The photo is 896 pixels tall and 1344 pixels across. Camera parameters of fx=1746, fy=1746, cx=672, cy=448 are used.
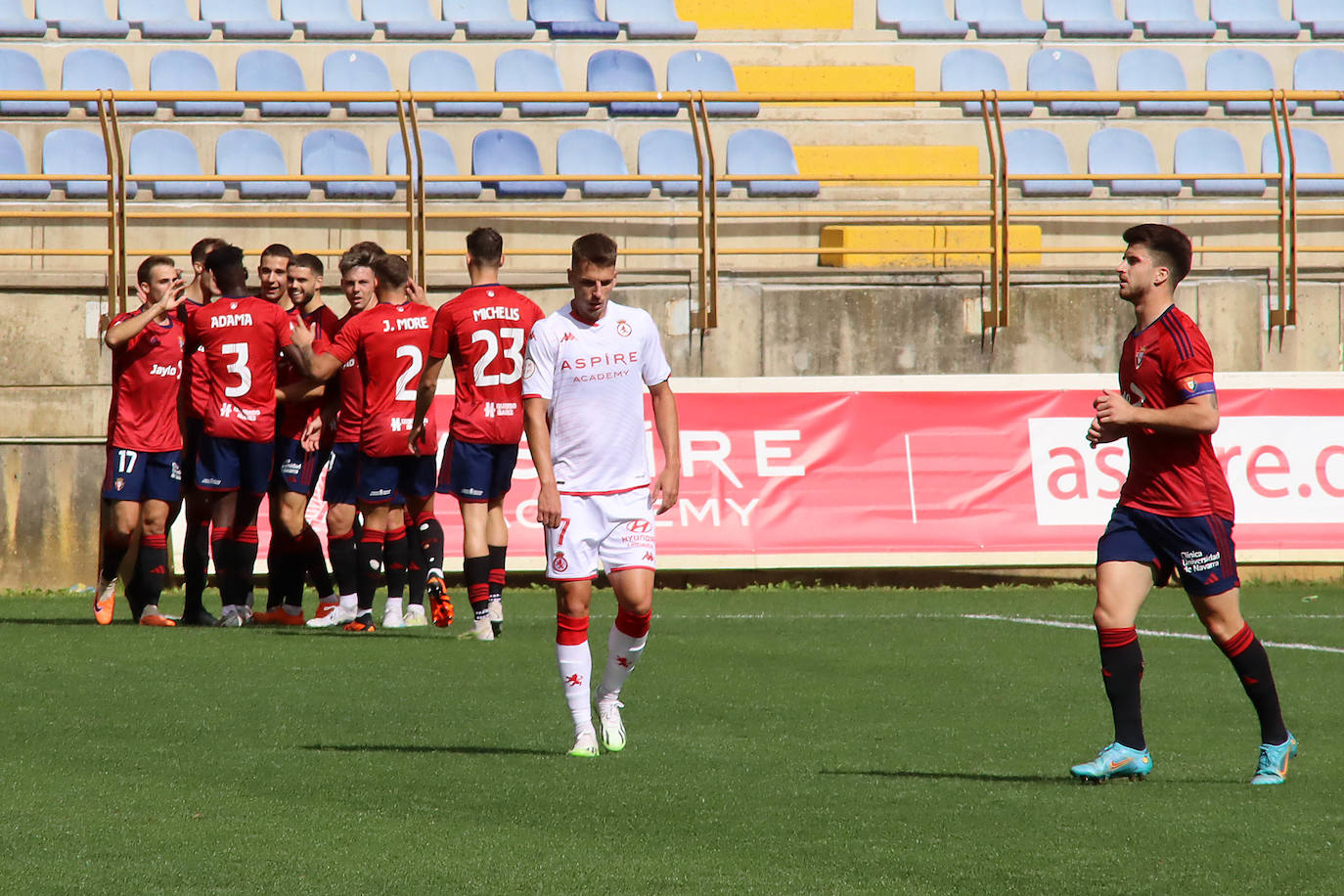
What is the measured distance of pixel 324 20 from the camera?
20.1 meters

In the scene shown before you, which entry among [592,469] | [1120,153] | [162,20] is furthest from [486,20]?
[592,469]

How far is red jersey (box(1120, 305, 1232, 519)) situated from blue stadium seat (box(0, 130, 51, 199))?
1387 cm

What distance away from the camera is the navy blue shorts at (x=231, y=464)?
426 inches

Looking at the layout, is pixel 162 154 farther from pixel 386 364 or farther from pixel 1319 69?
pixel 1319 69

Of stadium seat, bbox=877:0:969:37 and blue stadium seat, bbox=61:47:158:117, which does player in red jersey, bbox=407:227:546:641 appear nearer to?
blue stadium seat, bbox=61:47:158:117

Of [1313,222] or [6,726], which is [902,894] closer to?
[6,726]

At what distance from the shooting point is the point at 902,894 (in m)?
4.35

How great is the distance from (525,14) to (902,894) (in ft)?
58.7

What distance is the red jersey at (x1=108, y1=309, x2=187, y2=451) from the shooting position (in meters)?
10.8

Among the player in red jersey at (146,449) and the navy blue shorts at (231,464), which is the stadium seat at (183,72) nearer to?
the player in red jersey at (146,449)

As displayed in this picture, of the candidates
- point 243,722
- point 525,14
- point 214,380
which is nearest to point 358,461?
point 214,380

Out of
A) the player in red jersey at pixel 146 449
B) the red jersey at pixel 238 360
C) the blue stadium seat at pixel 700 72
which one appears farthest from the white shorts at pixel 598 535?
the blue stadium seat at pixel 700 72

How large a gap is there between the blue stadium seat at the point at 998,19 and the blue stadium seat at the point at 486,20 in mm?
5300

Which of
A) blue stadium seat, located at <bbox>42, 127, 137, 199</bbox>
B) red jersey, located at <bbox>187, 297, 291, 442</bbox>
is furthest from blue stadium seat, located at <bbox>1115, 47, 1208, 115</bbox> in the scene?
red jersey, located at <bbox>187, 297, 291, 442</bbox>
